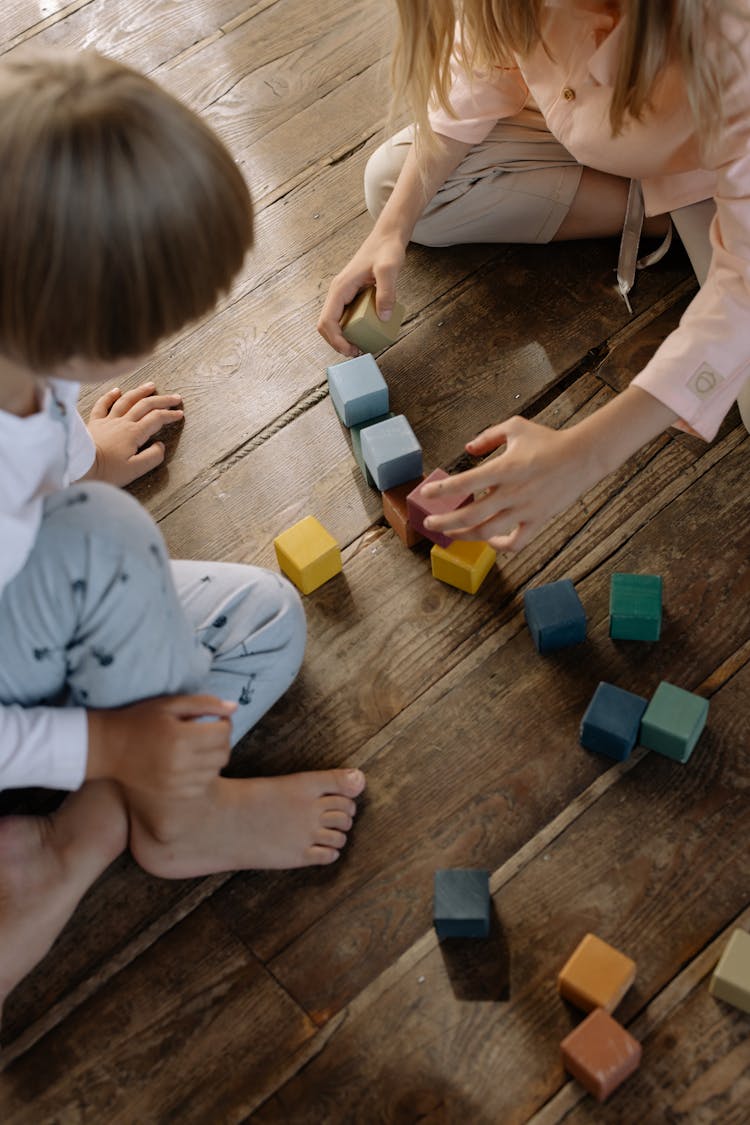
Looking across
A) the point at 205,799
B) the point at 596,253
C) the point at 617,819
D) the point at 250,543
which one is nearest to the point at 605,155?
the point at 596,253

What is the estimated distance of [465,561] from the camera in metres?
1.32

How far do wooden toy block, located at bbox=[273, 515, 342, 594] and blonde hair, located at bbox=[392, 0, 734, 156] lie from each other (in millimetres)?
542

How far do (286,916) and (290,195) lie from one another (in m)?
1.08

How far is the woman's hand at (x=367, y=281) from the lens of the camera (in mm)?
1462

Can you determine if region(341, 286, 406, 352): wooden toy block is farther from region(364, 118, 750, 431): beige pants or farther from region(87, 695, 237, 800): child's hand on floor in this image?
region(87, 695, 237, 800): child's hand on floor

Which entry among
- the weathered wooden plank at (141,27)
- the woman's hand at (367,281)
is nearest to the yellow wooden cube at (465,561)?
the woman's hand at (367,281)

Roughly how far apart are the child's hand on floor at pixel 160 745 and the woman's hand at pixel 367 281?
606 millimetres

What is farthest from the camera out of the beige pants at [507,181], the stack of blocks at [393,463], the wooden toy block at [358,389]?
the beige pants at [507,181]

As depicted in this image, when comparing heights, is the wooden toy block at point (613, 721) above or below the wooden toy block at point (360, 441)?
below

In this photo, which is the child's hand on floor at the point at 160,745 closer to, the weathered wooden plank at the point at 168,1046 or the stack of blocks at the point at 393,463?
the weathered wooden plank at the point at 168,1046

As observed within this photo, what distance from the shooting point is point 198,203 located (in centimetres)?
85

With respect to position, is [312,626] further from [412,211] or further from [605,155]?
[605,155]

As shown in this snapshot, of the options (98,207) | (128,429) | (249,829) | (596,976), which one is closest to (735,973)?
(596,976)

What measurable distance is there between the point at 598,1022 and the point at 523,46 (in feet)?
3.51
